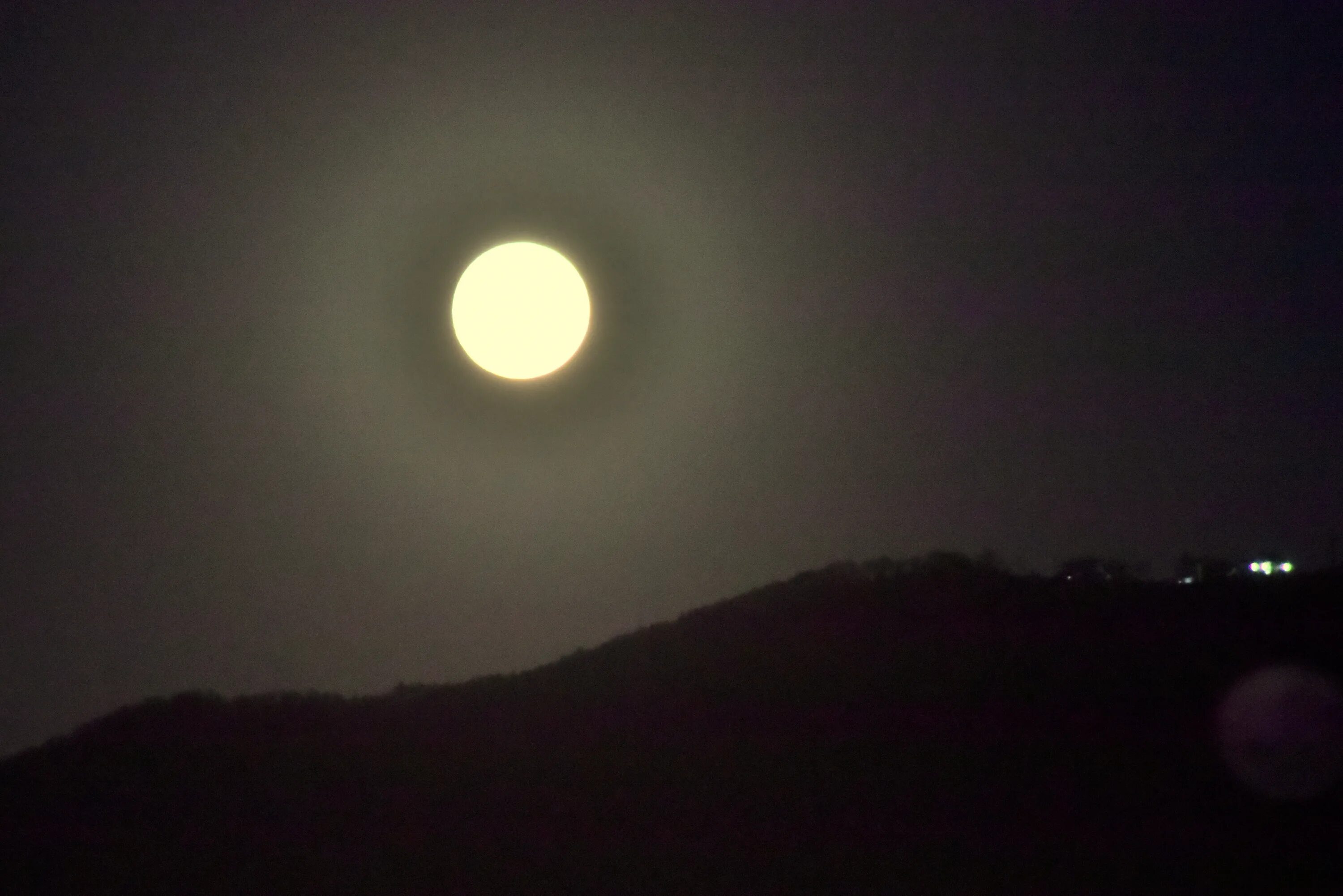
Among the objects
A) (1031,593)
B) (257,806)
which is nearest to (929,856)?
(1031,593)

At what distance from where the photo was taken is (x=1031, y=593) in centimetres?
1870

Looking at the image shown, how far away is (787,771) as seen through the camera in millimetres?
15578

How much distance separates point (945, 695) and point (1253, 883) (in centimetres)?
467

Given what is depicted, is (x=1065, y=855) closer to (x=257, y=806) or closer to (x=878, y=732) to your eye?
(x=878, y=732)

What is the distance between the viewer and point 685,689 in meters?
18.0

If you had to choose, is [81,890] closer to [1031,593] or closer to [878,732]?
[878,732]

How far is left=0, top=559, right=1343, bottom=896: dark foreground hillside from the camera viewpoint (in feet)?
44.5

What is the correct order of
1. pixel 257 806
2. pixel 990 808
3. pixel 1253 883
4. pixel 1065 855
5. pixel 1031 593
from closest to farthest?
pixel 1253 883 → pixel 1065 855 → pixel 990 808 → pixel 257 806 → pixel 1031 593

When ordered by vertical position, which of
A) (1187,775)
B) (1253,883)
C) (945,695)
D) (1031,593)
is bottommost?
(1253,883)

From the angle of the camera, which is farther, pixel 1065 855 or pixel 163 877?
pixel 163 877

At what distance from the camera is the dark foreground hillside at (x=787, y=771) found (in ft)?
44.5

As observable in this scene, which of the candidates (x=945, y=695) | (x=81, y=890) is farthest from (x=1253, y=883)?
(x=81, y=890)

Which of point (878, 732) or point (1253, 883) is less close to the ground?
point (878, 732)

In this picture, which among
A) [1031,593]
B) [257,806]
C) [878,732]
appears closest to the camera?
[878,732]
